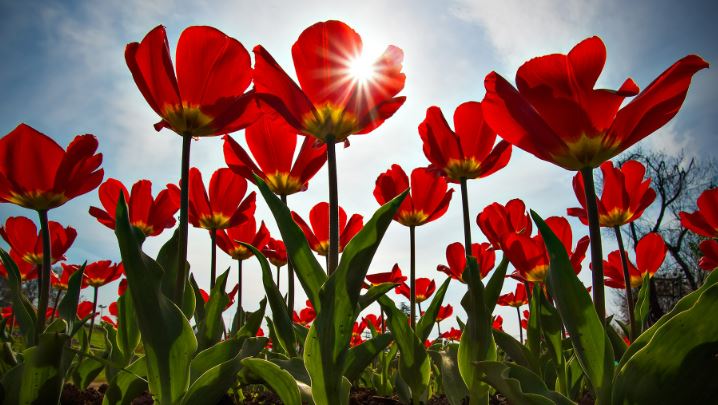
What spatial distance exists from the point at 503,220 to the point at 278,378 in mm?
1190

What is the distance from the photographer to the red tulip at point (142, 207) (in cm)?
212

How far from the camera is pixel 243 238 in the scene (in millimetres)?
2447

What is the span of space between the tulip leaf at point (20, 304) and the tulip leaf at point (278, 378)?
0.93 meters

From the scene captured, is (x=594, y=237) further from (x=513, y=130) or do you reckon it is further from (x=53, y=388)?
(x=53, y=388)

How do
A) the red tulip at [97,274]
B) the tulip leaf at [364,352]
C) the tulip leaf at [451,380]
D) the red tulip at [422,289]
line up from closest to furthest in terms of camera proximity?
1. the tulip leaf at [364,352]
2. the tulip leaf at [451,380]
3. the red tulip at [97,274]
4. the red tulip at [422,289]

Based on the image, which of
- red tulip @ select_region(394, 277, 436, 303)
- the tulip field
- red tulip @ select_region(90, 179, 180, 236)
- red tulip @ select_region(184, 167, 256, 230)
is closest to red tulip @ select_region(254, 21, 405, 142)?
the tulip field

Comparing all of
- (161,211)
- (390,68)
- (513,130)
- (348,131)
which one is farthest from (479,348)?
(161,211)

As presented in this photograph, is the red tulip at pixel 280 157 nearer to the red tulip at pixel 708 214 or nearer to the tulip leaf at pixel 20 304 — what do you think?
the tulip leaf at pixel 20 304

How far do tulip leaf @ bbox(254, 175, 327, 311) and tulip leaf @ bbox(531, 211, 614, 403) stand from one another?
48cm

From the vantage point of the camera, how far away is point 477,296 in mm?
1071

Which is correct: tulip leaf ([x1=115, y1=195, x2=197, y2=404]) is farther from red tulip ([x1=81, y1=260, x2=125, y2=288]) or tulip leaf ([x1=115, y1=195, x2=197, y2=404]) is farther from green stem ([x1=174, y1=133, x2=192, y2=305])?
red tulip ([x1=81, y1=260, x2=125, y2=288])

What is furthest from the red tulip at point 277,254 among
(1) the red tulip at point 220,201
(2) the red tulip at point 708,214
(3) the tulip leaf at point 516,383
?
(2) the red tulip at point 708,214

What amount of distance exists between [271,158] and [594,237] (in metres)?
1.12

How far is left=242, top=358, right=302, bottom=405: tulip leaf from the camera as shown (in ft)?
3.08
